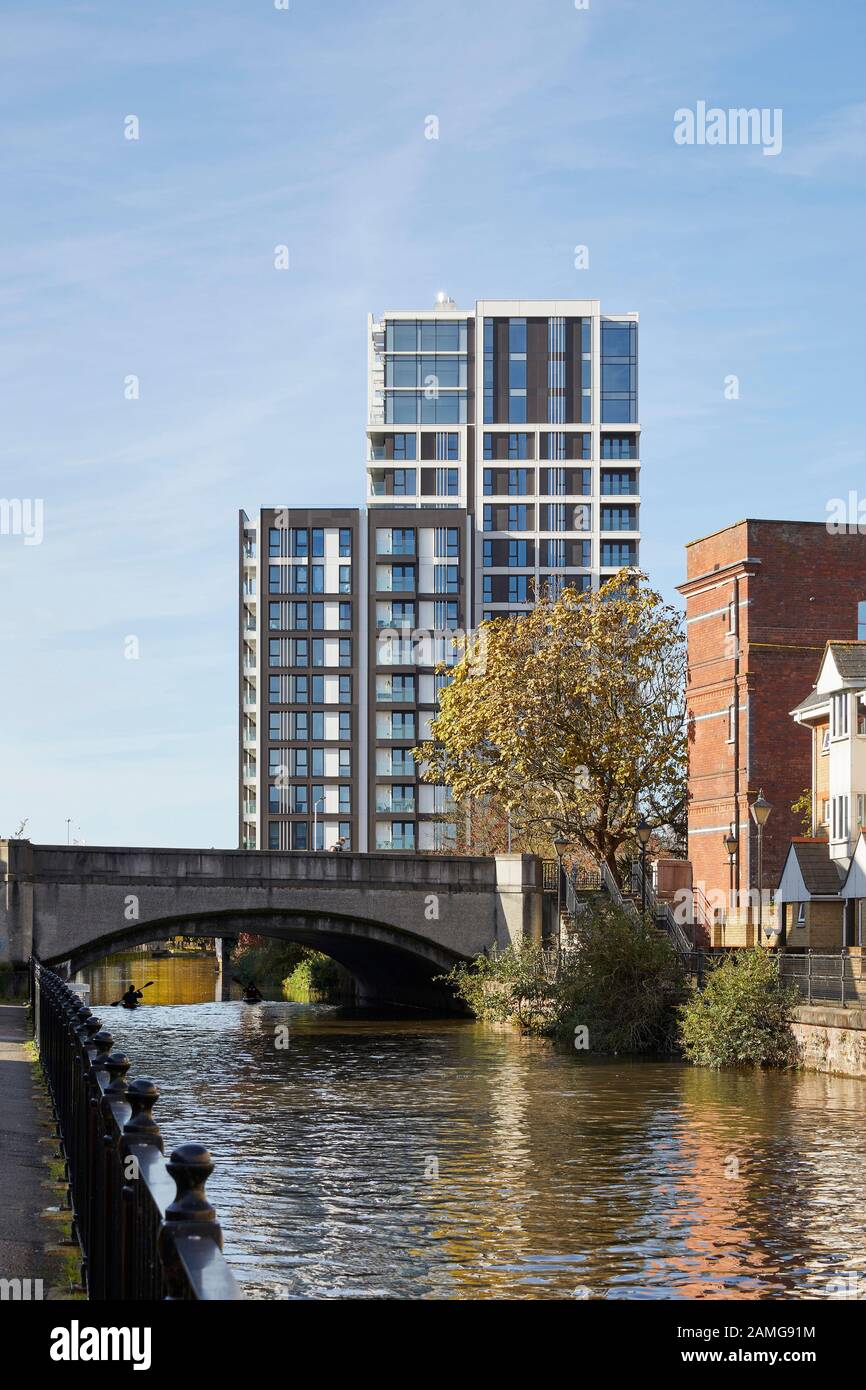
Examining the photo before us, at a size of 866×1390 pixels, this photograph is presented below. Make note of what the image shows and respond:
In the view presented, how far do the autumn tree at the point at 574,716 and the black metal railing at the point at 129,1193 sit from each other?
131 ft

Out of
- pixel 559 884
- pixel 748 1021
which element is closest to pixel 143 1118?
pixel 748 1021

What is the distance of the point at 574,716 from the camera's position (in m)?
52.9

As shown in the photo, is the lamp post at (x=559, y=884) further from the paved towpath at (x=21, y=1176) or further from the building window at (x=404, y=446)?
the building window at (x=404, y=446)

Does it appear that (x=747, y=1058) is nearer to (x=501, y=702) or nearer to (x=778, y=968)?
(x=778, y=968)

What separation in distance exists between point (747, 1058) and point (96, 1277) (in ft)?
88.6

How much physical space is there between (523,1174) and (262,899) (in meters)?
29.7

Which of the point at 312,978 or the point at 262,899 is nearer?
the point at 262,899

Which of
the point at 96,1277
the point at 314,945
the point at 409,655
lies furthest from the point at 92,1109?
the point at 409,655

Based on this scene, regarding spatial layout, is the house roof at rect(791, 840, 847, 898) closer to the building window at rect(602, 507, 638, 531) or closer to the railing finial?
the railing finial

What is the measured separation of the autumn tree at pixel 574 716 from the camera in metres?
52.7

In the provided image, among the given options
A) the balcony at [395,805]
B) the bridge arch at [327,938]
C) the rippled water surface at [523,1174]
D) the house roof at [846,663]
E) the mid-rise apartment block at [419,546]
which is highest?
the mid-rise apartment block at [419,546]

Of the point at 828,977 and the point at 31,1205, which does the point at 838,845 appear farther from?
the point at 31,1205

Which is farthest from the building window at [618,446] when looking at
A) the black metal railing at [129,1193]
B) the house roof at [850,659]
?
the black metal railing at [129,1193]
